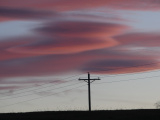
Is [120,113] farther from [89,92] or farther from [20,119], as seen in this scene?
[89,92]

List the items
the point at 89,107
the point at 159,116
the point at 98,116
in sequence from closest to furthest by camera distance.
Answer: the point at 159,116
the point at 98,116
the point at 89,107

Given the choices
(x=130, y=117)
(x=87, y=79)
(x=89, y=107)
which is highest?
(x=87, y=79)

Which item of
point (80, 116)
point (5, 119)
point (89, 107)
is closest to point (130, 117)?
point (80, 116)

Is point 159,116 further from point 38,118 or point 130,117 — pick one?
point 38,118

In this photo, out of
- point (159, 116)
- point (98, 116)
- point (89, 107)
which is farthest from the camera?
point (89, 107)

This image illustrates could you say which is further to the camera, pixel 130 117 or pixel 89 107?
pixel 89 107

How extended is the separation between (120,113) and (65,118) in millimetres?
6831

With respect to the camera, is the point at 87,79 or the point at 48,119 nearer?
the point at 48,119

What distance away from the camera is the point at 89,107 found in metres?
66.0

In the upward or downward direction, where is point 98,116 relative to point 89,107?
downward

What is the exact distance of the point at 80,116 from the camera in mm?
51031

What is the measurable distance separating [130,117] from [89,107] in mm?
19335

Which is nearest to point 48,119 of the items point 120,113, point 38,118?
point 38,118

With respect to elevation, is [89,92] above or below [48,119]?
above
